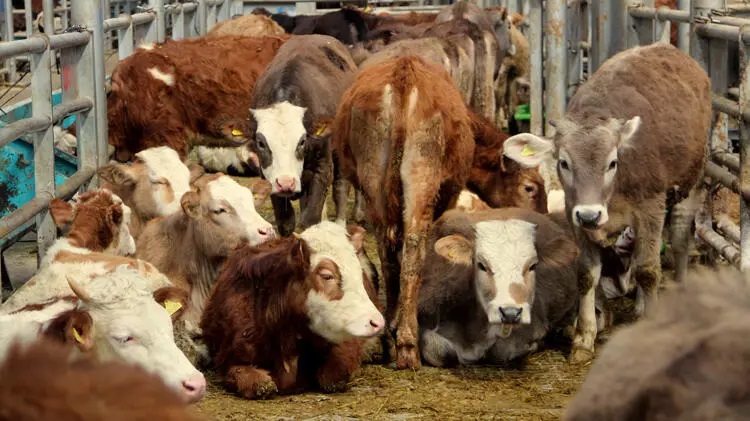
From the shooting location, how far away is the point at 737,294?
2.09 metres

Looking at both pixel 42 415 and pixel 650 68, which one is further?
pixel 650 68

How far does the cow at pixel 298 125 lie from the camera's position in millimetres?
8922

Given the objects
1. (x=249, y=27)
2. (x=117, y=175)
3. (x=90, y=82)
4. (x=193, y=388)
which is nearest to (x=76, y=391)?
(x=193, y=388)

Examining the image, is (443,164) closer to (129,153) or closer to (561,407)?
(561,407)

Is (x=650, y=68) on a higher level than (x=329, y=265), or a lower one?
higher

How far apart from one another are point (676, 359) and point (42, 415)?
0.98 metres

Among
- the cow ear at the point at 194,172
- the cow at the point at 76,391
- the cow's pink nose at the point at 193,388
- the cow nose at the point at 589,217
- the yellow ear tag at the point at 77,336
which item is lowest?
the cow's pink nose at the point at 193,388

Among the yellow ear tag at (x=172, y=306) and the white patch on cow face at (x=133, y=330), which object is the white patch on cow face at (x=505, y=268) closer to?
the yellow ear tag at (x=172, y=306)

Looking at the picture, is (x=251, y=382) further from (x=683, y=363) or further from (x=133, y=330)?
(x=683, y=363)

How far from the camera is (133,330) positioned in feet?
17.0

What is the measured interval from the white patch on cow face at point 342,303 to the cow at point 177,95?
3.34m

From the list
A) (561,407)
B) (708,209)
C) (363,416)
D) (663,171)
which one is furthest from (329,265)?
(708,209)

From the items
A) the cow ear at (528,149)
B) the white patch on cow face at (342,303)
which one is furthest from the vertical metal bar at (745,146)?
the white patch on cow face at (342,303)

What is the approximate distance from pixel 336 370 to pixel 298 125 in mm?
2827
